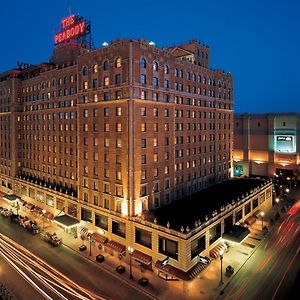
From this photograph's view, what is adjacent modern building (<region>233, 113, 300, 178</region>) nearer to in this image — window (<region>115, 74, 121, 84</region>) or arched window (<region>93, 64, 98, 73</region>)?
window (<region>115, 74, 121, 84</region>)

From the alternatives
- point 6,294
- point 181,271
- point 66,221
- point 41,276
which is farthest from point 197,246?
point 66,221

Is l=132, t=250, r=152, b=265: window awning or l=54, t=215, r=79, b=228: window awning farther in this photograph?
l=54, t=215, r=79, b=228: window awning

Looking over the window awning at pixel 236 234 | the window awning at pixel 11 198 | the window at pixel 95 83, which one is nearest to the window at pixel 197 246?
the window awning at pixel 236 234

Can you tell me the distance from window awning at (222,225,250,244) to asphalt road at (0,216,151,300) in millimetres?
18022

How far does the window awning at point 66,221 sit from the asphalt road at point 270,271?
32.0m

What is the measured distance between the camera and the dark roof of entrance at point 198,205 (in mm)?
44438

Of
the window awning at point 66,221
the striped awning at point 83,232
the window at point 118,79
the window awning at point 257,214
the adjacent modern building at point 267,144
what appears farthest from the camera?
the adjacent modern building at point 267,144

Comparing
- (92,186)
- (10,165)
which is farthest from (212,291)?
(10,165)

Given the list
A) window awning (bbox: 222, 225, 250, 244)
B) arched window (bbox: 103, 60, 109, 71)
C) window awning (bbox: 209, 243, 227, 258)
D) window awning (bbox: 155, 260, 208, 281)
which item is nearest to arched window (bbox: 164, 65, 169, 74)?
arched window (bbox: 103, 60, 109, 71)

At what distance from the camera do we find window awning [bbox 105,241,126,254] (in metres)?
44.7

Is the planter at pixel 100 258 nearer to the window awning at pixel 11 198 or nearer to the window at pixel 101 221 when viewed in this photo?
the window at pixel 101 221

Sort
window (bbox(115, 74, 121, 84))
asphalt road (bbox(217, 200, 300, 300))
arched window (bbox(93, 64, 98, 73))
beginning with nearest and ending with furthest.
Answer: asphalt road (bbox(217, 200, 300, 300))
window (bbox(115, 74, 121, 84))
arched window (bbox(93, 64, 98, 73))

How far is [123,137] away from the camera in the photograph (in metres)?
45.8

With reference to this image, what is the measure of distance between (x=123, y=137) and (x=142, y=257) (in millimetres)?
20104
